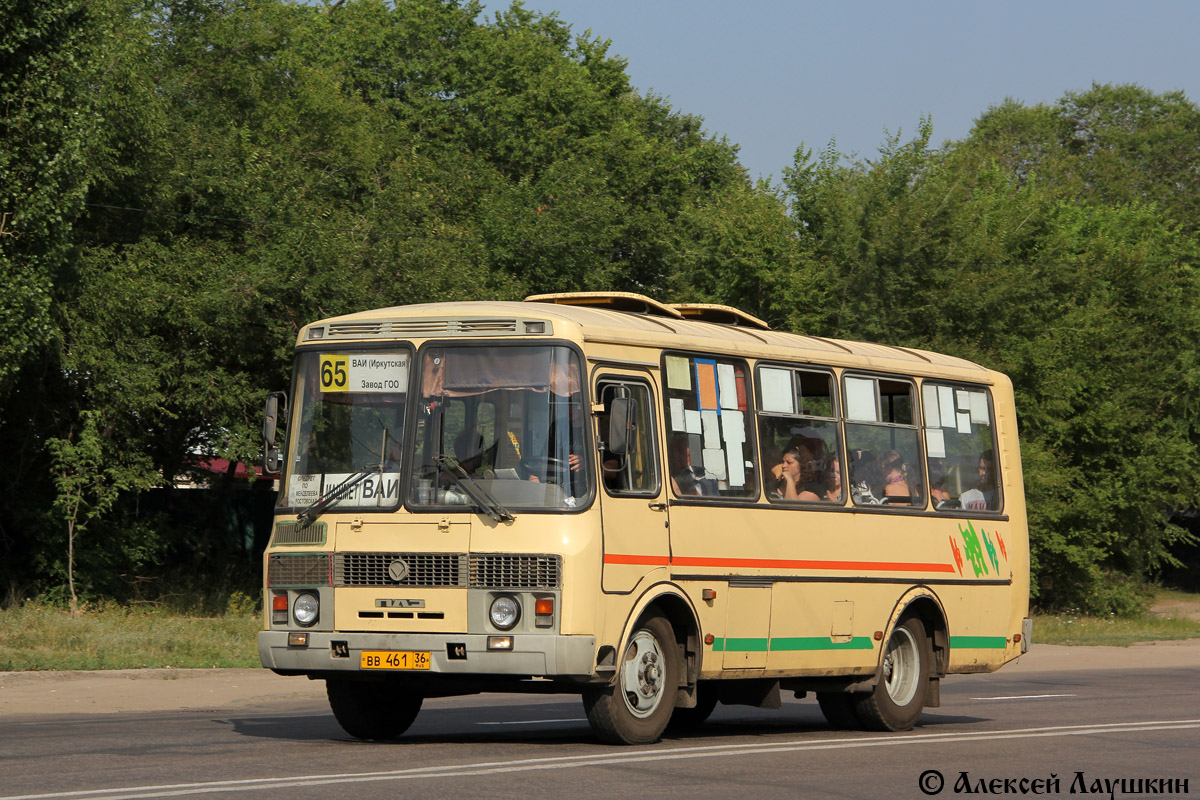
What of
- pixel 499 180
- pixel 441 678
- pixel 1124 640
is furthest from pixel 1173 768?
pixel 499 180

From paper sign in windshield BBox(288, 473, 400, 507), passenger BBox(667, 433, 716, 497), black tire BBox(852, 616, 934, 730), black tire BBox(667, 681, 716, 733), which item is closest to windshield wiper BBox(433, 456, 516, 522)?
paper sign in windshield BBox(288, 473, 400, 507)

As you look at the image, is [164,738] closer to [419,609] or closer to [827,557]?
[419,609]

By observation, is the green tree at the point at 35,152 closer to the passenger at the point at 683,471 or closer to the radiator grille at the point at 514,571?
the passenger at the point at 683,471

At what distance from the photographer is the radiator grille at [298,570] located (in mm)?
11461

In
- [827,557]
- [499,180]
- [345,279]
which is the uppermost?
[499,180]

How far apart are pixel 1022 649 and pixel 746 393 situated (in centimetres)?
471

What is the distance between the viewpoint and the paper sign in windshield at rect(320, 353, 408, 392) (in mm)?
11711

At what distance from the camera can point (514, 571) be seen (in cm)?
1095

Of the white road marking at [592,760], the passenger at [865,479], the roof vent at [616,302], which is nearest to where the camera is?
the white road marking at [592,760]

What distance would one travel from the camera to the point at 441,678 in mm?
11398

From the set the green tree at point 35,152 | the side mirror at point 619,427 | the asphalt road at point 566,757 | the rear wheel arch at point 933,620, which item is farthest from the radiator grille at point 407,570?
the green tree at point 35,152

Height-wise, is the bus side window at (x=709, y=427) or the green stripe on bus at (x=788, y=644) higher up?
the bus side window at (x=709, y=427)

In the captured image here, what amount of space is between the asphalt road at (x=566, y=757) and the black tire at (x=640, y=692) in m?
0.18

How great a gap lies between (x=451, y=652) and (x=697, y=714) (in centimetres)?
403
